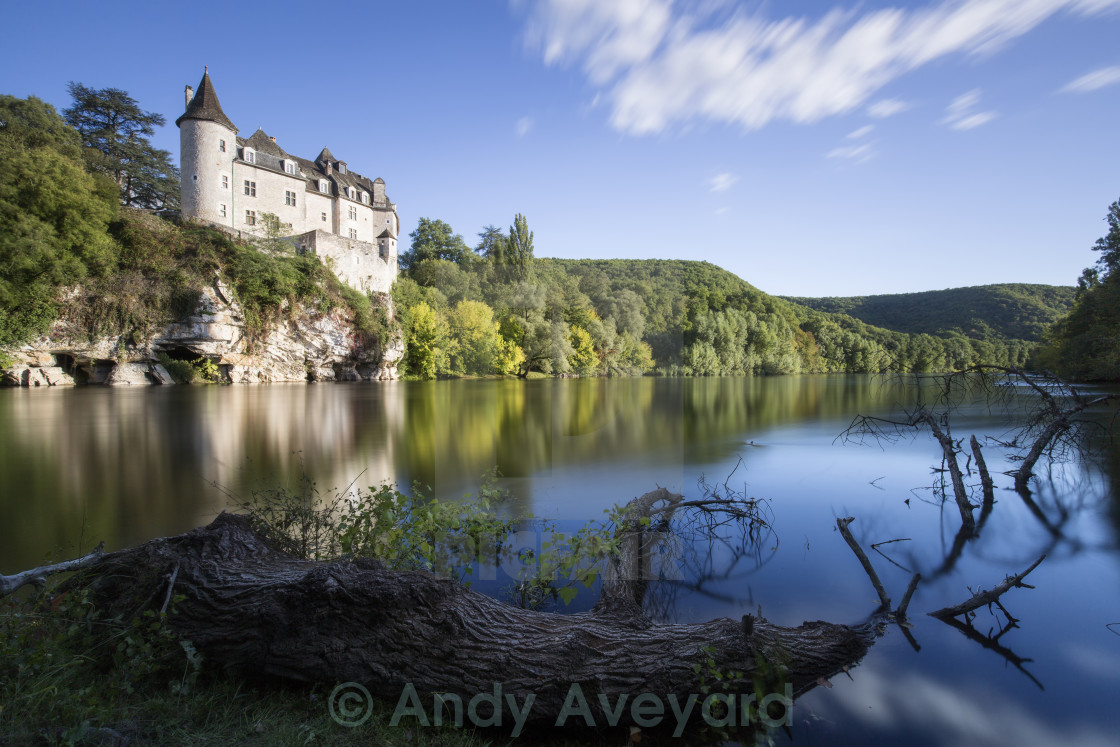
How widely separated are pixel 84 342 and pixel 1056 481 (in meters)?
38.0

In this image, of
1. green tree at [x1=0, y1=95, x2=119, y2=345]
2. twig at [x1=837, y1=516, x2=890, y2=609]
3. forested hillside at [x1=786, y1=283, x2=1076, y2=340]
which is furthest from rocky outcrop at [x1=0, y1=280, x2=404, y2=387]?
forested hillside at [x1=786, y1=283, x2=1076, y2=340]

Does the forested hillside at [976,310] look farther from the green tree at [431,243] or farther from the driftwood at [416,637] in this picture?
the driftwood at [416,637]

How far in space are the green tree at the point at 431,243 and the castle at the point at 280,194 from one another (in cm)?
599

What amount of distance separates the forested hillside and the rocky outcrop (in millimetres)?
75050

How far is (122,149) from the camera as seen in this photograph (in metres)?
43.7

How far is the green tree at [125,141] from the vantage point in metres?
43.1

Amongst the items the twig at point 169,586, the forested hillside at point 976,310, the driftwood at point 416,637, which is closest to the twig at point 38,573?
the driftwood at point 416,637

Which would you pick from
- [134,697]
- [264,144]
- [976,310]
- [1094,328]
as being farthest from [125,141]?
[976,310]

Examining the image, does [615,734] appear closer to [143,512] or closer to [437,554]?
[437,554]

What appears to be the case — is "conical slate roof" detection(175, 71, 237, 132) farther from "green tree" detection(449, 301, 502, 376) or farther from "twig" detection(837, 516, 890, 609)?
"twig" detection(837, 516, 890, 609)

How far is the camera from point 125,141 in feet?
145

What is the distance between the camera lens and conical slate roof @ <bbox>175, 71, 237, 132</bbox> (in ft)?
116

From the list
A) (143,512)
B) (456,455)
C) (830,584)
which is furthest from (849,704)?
(143,512)

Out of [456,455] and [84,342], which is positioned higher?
[84,342]
